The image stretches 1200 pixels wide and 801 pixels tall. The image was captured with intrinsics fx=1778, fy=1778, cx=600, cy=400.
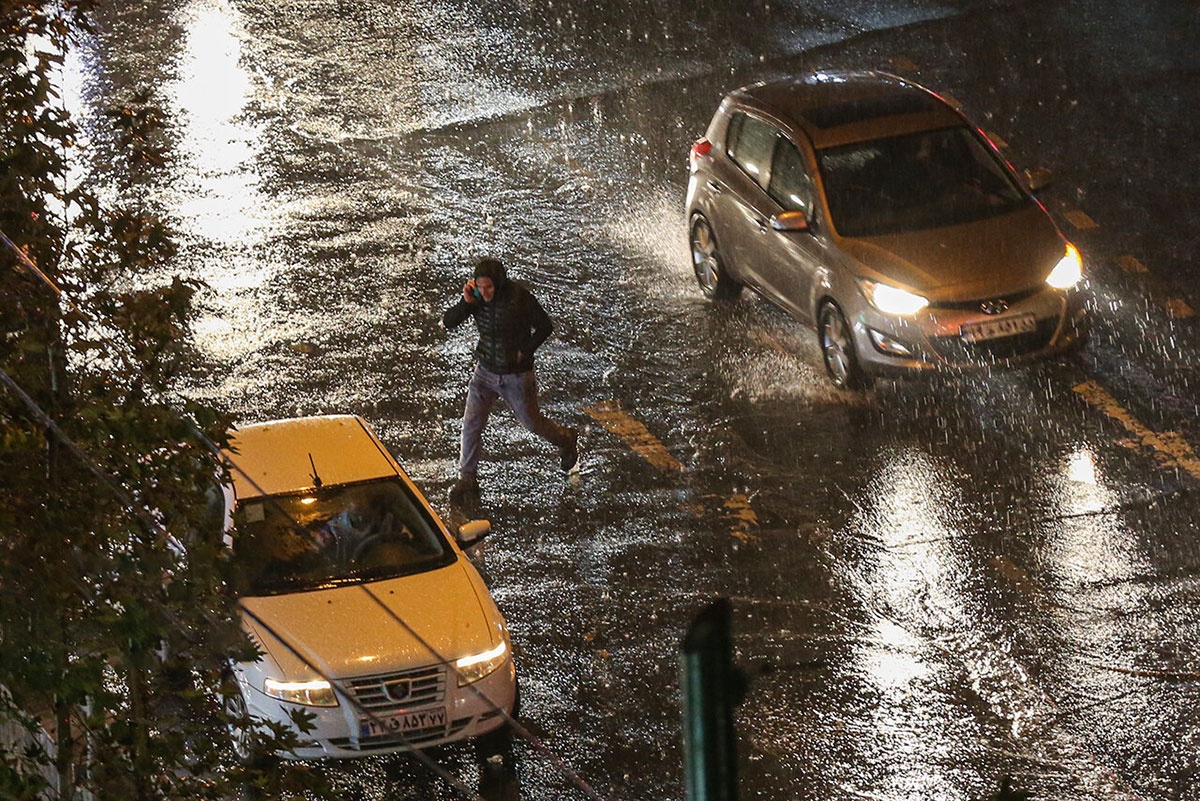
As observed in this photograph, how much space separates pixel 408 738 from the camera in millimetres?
9312

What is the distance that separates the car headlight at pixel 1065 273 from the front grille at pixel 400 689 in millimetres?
6344

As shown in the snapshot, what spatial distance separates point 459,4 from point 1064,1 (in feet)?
25.2

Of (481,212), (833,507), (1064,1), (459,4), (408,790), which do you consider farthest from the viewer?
(459,4)

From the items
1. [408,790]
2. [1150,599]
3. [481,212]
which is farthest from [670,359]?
[408,790]

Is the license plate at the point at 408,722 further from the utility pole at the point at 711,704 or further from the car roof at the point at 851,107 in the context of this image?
the car roof at the point at 851,107

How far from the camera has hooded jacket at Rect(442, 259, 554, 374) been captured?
1251cm

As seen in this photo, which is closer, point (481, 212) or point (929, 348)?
point (929, 348)

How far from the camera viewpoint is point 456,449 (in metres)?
13.3

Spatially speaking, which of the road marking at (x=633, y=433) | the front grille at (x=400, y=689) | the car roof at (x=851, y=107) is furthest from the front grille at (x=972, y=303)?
the front grille at (x=400, y=689)

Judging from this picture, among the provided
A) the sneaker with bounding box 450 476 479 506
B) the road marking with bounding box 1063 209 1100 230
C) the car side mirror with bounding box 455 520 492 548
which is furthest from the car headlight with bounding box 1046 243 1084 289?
the car side mirror with bounding box 455 520 492 548

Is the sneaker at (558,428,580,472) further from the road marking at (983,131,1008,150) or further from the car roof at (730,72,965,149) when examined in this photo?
the road marking at (983,131,1008,150)

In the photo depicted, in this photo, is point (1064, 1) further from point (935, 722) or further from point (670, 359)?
point (935, 722)

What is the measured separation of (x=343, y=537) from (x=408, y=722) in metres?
1.42

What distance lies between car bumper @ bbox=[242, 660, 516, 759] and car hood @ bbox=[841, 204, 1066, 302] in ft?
17.8
